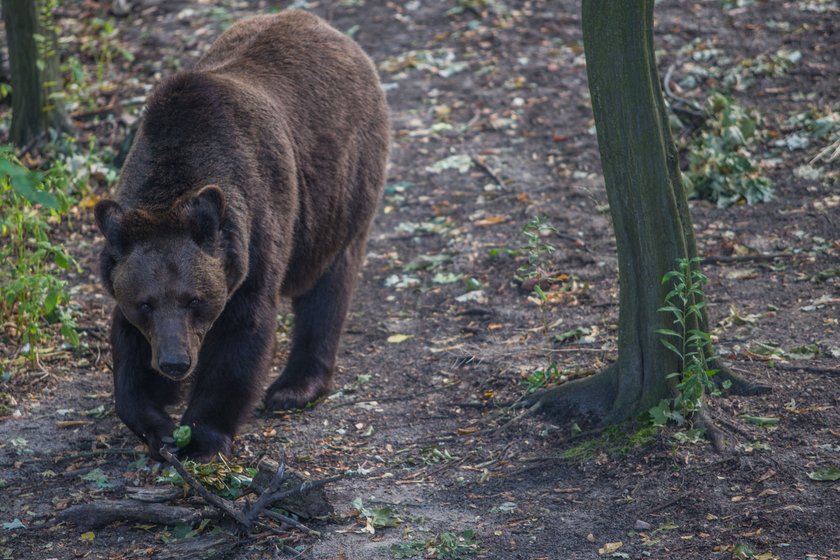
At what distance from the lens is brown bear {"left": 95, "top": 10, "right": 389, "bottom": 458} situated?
18.2 ft

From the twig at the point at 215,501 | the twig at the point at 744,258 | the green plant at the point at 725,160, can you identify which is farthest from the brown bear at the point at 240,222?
the green plant at the point at 725,160

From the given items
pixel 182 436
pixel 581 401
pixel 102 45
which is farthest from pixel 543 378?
pixel 102 45

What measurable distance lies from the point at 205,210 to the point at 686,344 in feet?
8.55

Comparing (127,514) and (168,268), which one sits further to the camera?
(168,268)

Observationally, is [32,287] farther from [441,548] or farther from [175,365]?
[441,548]

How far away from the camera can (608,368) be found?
5828mm

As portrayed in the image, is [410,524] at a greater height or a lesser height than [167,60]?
lesser

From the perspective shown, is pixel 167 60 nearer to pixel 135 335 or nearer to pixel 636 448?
pixel 135 335

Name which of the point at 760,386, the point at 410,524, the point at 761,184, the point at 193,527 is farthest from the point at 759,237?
the point at 193,527

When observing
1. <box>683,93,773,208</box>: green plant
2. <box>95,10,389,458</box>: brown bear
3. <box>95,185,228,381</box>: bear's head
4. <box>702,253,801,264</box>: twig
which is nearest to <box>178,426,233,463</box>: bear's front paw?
<box>95,10,389,458</box>: brown bear

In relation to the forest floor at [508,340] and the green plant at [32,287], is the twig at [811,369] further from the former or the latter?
the green plant at [32,287]

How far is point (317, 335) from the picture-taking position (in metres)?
7.20

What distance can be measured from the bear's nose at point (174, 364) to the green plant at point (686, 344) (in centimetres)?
241

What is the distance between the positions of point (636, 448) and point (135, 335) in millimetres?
2840
